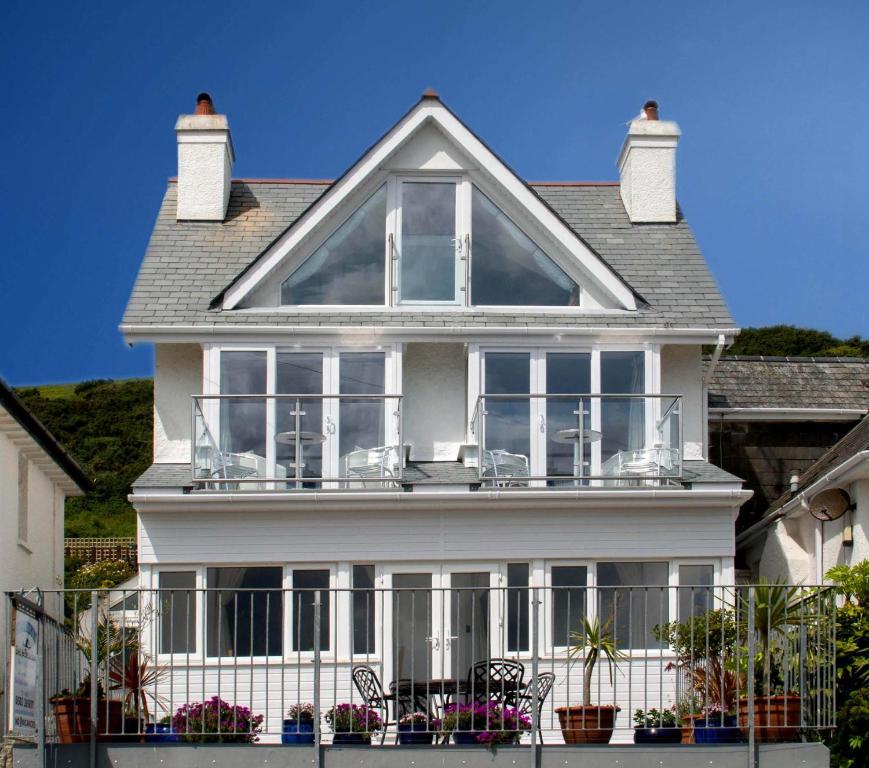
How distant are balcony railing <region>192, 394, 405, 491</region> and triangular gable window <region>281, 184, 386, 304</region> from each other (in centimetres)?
185

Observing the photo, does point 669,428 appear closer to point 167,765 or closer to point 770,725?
point 770,725

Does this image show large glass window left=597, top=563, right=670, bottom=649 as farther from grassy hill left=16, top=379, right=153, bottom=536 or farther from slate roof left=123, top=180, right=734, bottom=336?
grassy hill left=16, top=379, right=153, bottom=536

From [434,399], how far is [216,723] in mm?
7856

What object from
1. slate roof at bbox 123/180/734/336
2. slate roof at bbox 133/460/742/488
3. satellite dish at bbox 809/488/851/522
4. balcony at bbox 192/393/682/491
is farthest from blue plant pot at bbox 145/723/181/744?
satellite dish at bbox 809/488/851/522

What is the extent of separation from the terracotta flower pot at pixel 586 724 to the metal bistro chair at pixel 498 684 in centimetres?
56

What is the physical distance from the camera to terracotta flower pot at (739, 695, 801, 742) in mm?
17484

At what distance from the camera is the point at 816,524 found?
966 inches

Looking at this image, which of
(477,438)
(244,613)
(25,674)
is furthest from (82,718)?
(477,438)

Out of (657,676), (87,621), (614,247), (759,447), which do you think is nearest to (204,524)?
(87,621)

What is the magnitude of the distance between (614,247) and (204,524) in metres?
7.93

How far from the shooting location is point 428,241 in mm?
24328

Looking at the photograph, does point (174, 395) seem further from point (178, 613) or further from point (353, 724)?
point (353, 724)

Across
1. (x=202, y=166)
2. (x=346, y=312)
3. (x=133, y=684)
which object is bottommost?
(x=133, y=684)

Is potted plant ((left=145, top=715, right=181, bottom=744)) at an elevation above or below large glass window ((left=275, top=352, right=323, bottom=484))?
below
